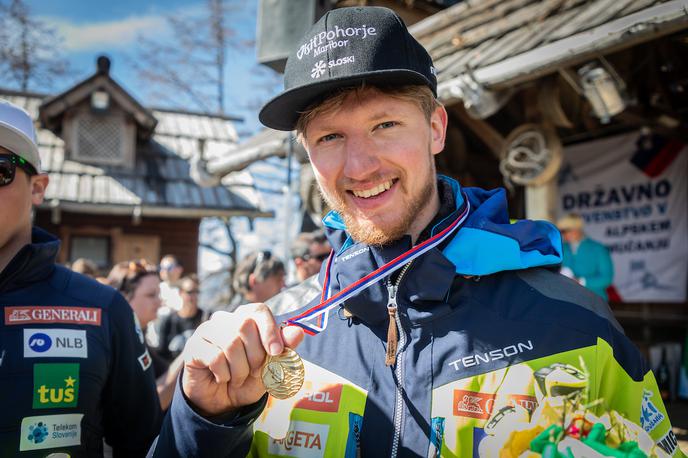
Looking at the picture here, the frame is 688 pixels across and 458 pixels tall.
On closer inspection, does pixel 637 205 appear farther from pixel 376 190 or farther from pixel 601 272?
pixel 376 190

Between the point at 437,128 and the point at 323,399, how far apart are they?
866mm

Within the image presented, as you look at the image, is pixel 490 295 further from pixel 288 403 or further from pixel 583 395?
pixel 288 403

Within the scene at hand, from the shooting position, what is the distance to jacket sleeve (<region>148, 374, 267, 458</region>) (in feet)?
4.10

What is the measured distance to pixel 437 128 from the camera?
5.70 feet

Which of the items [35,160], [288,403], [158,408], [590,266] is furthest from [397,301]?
[590,266]

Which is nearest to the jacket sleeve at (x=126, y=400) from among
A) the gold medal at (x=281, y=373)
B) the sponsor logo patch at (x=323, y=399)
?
the sponsor logo patch at (x=323, y=399)

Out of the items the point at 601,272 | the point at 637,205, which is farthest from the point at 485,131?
the point at 637,205

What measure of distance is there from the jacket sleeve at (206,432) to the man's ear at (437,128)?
888 mm

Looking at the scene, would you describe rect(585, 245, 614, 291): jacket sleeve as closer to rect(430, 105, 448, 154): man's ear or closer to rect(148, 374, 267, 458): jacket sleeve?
rect(430, 105, 448, 154): man's ear

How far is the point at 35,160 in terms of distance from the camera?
198cm

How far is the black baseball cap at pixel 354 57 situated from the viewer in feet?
4.80

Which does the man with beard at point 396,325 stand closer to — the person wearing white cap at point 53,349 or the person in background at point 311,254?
the person wearing white cap at point 53,349

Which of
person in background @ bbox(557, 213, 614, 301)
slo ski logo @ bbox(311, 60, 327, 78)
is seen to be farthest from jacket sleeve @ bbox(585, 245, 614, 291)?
slo ski logo @ bbox(311, 60, 327, 78)

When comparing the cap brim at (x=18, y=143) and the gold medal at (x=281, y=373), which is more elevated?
the cap brim at (x=18, y=143)
